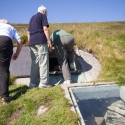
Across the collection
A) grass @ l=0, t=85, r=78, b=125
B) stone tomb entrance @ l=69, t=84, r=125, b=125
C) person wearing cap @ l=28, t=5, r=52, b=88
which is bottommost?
stone tomb entrance @ l=69, t=84, r=125, b=125

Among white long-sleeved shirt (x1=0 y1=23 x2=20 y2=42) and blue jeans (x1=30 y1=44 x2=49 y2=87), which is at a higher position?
white long-sleeved shirt (x1=0 y1=23 x2=20 y2=42)

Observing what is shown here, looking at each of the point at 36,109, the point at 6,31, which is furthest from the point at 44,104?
the point at 6,31

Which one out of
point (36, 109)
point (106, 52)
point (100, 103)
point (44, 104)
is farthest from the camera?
point (106, 52)

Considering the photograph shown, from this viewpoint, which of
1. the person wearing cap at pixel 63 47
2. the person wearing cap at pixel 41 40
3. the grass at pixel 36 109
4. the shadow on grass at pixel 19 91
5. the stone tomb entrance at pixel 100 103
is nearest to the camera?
the grass at pixel 36 109

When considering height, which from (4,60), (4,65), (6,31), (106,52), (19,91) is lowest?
(19,91)

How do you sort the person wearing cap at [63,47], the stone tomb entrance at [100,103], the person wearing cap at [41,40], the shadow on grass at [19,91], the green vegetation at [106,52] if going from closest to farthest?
the stone tomb entrance at [100,103], the shadow on grass at [19,91], the person wearing cap at [41,40], the person wearing cap at [63,47], the green vegetation at [106,52]

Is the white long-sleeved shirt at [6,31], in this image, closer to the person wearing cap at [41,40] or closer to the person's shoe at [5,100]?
the person wearing cap at [41,40]

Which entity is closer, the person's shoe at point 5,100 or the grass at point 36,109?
the grass at point 36,109

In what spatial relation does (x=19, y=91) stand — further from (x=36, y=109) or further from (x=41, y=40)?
(x=41, y=40)

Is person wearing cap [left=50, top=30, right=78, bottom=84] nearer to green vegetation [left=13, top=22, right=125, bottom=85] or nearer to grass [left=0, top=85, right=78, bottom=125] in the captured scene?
grass [left=0, top=85, right=78, bottom=125]

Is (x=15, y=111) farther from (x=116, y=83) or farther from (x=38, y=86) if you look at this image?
(x=116, y=83)

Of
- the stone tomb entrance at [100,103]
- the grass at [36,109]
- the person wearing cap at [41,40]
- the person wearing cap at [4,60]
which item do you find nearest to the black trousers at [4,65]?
the person wearing cap at [4,60]

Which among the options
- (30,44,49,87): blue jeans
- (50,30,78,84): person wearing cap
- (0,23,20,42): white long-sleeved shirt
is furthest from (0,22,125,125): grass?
(0,23,20,42): white long-sleeved shirt

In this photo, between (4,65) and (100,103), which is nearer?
(4,65)
